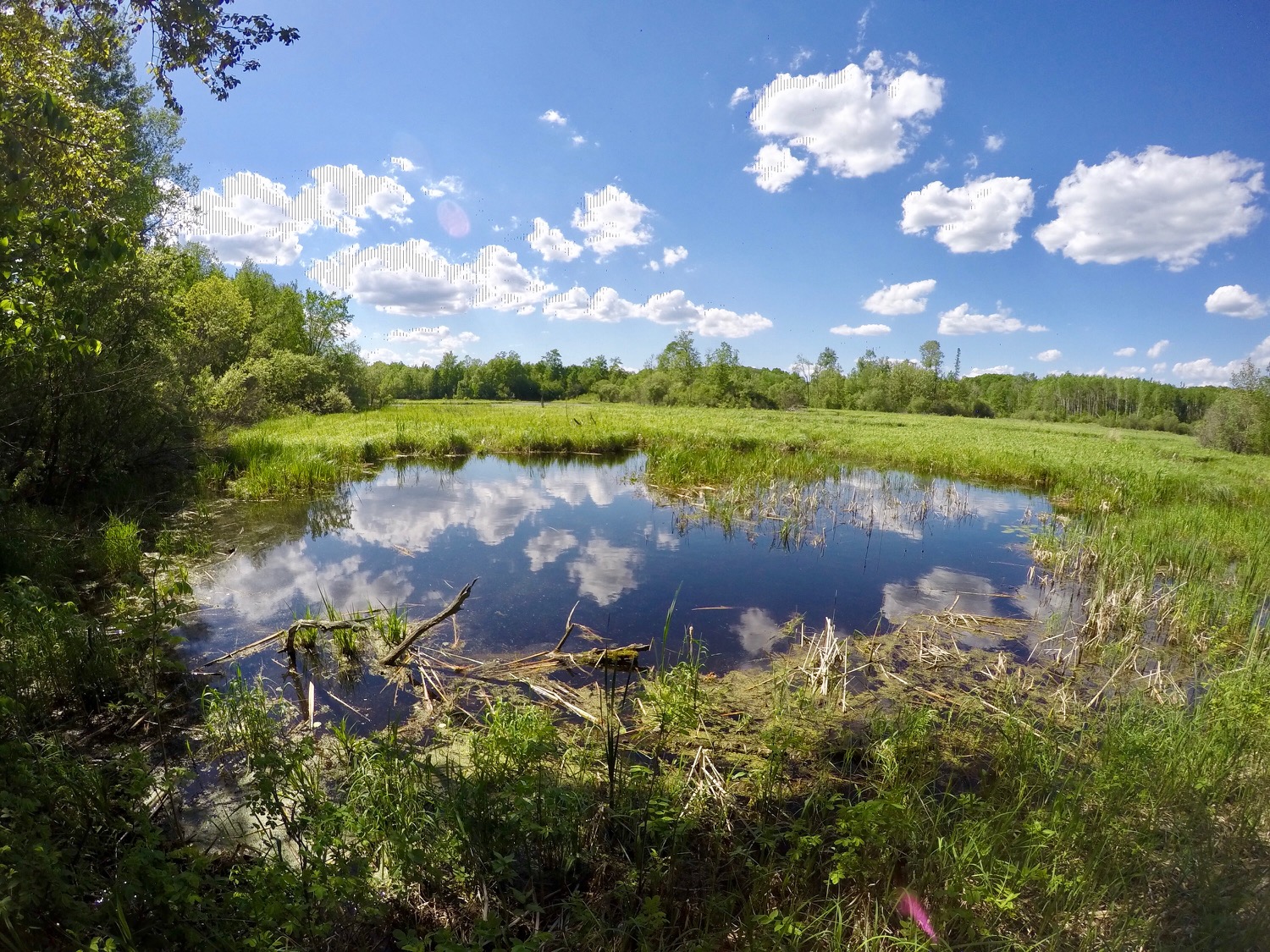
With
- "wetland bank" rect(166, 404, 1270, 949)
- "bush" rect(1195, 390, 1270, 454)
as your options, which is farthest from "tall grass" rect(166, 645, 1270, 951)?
"bush" rect(1195, 390, 1270, 454)

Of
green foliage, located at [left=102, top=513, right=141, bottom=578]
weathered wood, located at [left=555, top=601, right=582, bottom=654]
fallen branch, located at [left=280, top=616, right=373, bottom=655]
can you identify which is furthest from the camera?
green foliage, located at [left=102, top=513, right=141, bottom=578]

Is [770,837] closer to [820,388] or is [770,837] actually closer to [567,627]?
[567,627]

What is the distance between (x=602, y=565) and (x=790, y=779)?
225 inches

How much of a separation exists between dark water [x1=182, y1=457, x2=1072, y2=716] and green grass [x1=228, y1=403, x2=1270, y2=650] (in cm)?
129

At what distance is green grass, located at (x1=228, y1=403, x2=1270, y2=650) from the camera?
26.7ft

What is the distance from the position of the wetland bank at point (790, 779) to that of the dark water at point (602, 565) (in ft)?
0.54

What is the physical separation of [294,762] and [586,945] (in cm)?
173

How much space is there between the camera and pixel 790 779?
14.5ft

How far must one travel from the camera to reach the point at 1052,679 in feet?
20.8

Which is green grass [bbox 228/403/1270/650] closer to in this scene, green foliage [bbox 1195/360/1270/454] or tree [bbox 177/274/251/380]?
tree [bbox 177/274/251/380]

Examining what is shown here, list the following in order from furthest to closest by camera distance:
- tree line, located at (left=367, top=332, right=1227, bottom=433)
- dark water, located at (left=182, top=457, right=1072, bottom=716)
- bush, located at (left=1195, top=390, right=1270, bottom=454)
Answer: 1. tree line, located at (left=367, top=332, right=1227, bottom=433)
2. bush, located at (left=1195, top=390, right=1270, bottom=454)
3. dark water, located at (left=182, top=457, right=1072, bottom=716)

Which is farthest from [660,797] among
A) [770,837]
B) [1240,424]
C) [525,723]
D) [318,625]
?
[1240,424]

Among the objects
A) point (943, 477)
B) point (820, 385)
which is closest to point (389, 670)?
point (943, 477)

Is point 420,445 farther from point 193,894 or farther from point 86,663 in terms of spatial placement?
point 193,894
